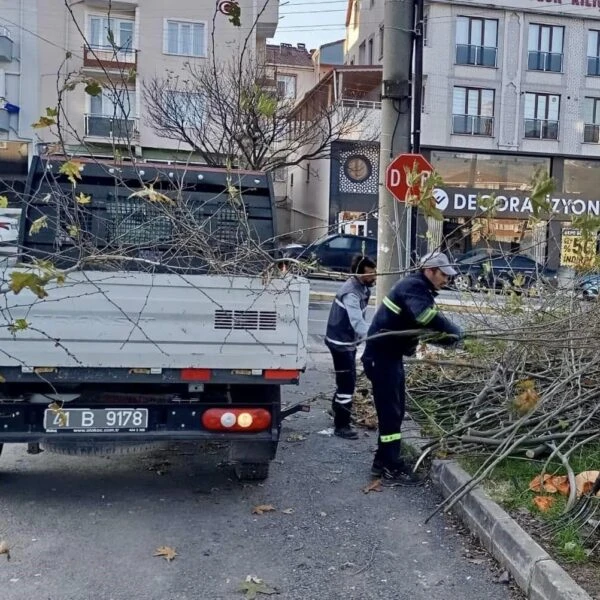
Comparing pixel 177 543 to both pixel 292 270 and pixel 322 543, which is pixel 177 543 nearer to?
pixel 322 543

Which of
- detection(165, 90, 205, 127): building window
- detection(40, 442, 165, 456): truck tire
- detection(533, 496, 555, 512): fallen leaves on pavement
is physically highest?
detection(165, 90, 205, 127): building window

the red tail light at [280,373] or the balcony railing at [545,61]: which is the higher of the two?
the balcony railing at [545,61]

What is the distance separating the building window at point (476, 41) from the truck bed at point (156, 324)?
3159cm

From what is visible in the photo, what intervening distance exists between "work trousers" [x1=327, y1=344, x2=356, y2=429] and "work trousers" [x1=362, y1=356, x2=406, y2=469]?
4.13 ft

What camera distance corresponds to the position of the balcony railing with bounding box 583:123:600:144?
34.8 m

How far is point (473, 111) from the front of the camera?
33844 millimetres

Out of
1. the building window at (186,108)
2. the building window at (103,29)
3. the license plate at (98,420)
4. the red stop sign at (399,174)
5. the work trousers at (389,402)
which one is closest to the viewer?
the license plate at (98,420)

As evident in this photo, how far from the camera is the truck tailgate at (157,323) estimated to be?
14.6 ft

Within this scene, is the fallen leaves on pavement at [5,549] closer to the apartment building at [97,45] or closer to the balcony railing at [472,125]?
the apartment building at [97,45]

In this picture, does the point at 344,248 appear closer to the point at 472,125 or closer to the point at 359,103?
the point at 359,103

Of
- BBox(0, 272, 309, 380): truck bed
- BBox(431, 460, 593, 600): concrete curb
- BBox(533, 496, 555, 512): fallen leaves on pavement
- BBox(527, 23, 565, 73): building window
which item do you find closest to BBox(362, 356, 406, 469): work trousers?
BBox(431, 460, 593, 600): concrete curb

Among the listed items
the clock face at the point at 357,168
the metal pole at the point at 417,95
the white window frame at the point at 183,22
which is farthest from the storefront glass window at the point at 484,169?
the metal pole at the point at 417,95

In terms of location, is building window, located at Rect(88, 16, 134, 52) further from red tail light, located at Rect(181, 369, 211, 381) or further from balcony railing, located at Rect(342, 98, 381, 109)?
red tail light, located at Rect(181, 369, 211, 381)

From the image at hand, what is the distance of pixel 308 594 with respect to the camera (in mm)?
3861
